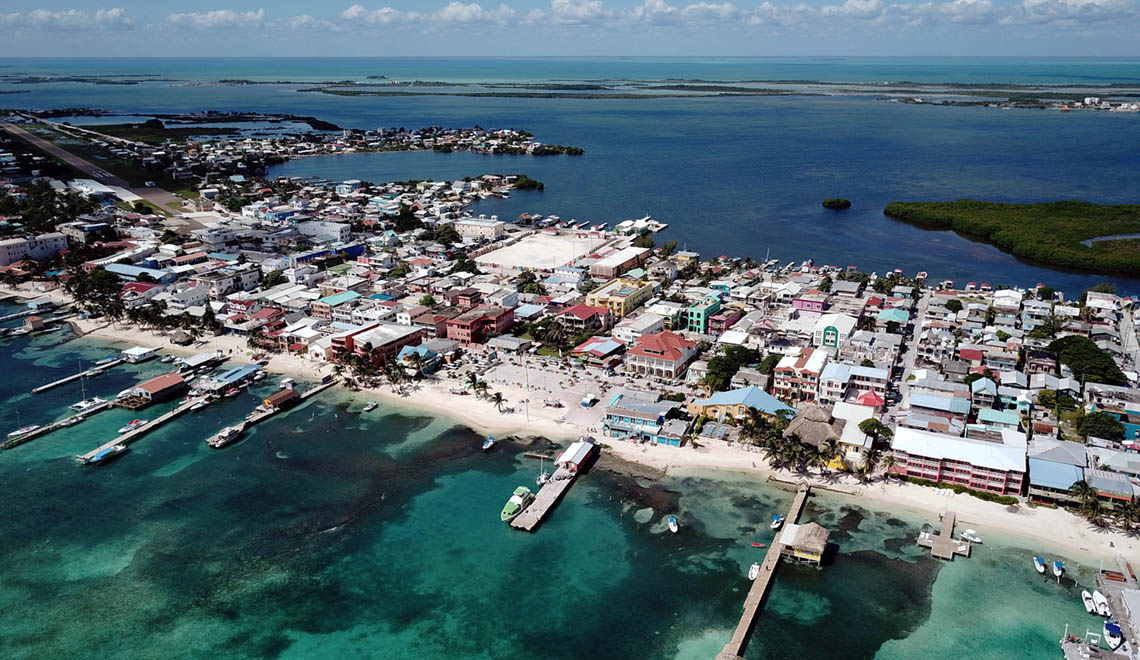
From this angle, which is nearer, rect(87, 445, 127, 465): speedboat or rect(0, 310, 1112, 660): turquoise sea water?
rect(0, 310, 1112, 660): turquoise sea water

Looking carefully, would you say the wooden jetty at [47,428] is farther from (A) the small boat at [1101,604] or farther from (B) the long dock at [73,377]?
(A) the small boat at [1101,604]

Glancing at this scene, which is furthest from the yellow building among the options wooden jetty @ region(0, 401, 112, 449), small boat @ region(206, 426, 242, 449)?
wooden jetty @ region(0, 401, 112, 449)

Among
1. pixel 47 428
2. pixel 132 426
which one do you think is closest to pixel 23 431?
pixel 47 428

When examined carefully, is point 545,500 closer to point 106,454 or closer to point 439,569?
point 439,569

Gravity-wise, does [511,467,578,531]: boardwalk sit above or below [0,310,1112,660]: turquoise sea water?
Result: above

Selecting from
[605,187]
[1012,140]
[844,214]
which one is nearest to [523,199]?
[605,187]

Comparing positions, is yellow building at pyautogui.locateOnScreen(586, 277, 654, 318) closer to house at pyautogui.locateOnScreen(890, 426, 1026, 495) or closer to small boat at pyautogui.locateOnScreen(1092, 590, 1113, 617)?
house at pyautogui.locateOnScreen(890, 426, 1026, 495)

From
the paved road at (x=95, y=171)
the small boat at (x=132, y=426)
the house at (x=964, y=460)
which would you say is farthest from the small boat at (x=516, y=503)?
the paved road at (x=95, y=171)
